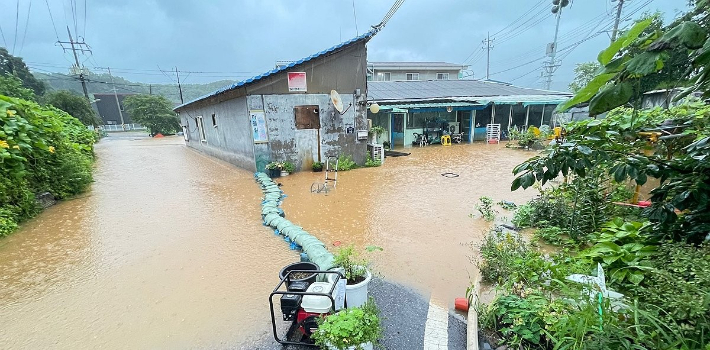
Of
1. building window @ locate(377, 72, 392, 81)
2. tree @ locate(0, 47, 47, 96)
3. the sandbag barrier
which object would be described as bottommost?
the sandbag barrier

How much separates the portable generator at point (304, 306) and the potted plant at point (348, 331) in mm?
137

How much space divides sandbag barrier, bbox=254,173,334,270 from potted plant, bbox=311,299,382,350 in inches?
38.9

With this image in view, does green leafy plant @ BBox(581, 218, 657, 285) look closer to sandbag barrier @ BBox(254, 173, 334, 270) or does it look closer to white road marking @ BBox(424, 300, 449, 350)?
white road marking @ BBox(424, 300, 449, 350)

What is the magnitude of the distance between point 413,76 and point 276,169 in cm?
2295

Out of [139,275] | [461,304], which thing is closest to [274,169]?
[139,275]

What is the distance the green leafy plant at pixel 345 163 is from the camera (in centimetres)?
963

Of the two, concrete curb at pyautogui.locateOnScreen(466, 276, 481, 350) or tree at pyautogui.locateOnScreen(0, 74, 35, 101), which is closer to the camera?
concrete curb at pyautogui.locateOnScreen(466, 276, 481, 350)

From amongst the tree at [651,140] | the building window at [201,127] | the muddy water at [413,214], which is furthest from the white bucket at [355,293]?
the building window at [201,127]

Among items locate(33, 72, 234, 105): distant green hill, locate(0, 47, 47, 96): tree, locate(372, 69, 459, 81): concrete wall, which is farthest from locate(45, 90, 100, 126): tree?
locate(372, 69, 459, 81): concrete wall

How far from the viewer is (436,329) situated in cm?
252

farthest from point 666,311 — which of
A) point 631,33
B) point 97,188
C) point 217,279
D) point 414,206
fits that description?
point 97,188

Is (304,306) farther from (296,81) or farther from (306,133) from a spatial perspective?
(296,81)

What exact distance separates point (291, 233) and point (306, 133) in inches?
215

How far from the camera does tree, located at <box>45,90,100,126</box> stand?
23375 mm
